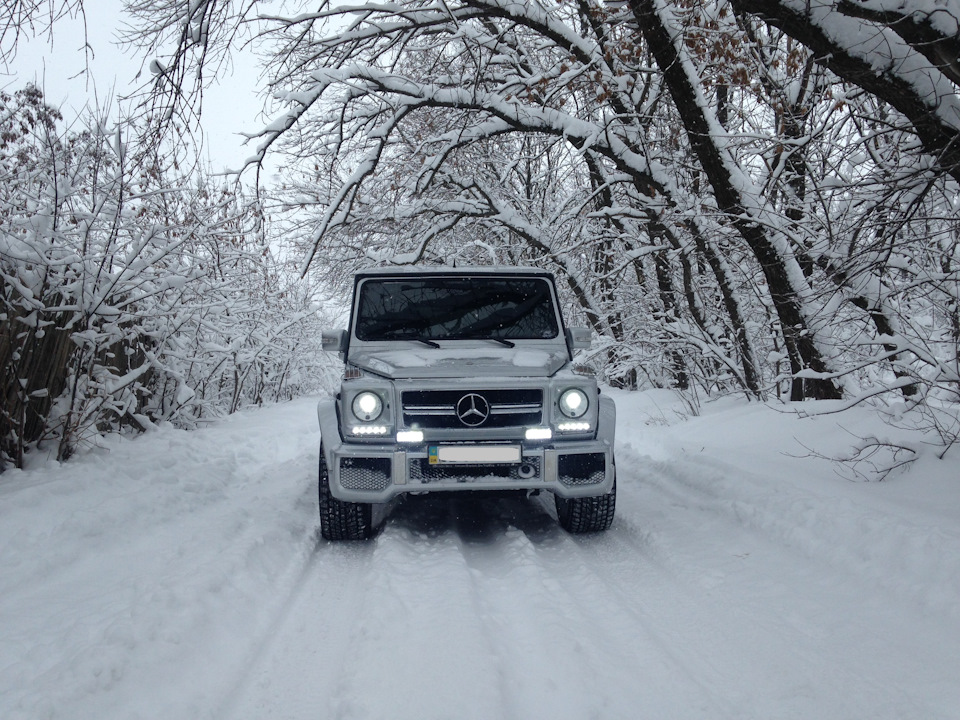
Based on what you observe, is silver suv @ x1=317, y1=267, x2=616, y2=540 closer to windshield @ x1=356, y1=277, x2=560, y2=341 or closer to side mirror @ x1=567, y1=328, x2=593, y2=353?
windshield @ x1=356, y1=277, x2=560, y2=341

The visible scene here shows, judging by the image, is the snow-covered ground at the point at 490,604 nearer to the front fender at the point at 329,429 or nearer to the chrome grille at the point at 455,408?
the front fender at the point at 329,429

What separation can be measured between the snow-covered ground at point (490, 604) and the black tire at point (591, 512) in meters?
0.16

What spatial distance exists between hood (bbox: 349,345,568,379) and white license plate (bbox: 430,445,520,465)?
49 cm

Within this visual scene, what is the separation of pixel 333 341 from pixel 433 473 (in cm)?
148

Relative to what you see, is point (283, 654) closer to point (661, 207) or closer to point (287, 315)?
point (661, 207)

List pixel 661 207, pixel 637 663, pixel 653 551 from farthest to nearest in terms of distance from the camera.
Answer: pixel 661 207, pixel 653 551, pixel 637 663

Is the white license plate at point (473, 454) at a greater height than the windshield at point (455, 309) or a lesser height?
lesser

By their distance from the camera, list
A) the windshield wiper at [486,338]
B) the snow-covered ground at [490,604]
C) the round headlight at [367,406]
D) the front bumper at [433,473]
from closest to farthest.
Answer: the snow-covered ground at [490,604] → the front bumper at [433,473] → the round headlight at [367,406] → the windshield wiper at [486,338]

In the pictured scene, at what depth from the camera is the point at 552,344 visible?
5.42m

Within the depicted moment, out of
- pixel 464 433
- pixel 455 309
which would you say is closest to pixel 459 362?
pixel 464 433

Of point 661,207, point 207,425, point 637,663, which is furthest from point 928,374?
point 207,425

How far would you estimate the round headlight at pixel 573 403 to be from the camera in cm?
450

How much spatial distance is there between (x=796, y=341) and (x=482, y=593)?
19.2 ft

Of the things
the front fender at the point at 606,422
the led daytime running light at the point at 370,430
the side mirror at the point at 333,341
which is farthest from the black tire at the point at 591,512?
the side mirror at the point at 333,341
